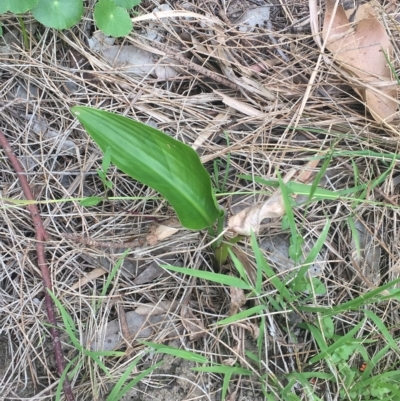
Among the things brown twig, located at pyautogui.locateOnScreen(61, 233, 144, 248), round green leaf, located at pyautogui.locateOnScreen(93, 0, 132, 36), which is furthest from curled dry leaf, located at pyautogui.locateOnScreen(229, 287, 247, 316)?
round green leaf, located at pyautogui.locateOnScreen(93, 0, 132, 36)

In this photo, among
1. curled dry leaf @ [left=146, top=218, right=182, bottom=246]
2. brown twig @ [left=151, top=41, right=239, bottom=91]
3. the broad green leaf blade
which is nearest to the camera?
the broad green leaf blade

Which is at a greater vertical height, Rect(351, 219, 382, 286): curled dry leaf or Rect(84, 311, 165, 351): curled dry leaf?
Rect(84, 311, 165, 351): curled dry leaf

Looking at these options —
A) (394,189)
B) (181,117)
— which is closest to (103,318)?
(181,117)

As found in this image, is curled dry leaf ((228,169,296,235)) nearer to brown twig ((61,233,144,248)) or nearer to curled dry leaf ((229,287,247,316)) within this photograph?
curled dry leaf ((229,287,247,316))

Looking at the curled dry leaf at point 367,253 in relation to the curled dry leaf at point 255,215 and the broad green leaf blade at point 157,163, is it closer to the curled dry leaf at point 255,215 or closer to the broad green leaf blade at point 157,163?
the curled dry leaf at point 255,215

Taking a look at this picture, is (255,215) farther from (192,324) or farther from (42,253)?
(42,253)

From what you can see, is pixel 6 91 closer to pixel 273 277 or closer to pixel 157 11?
pixel 157 11
